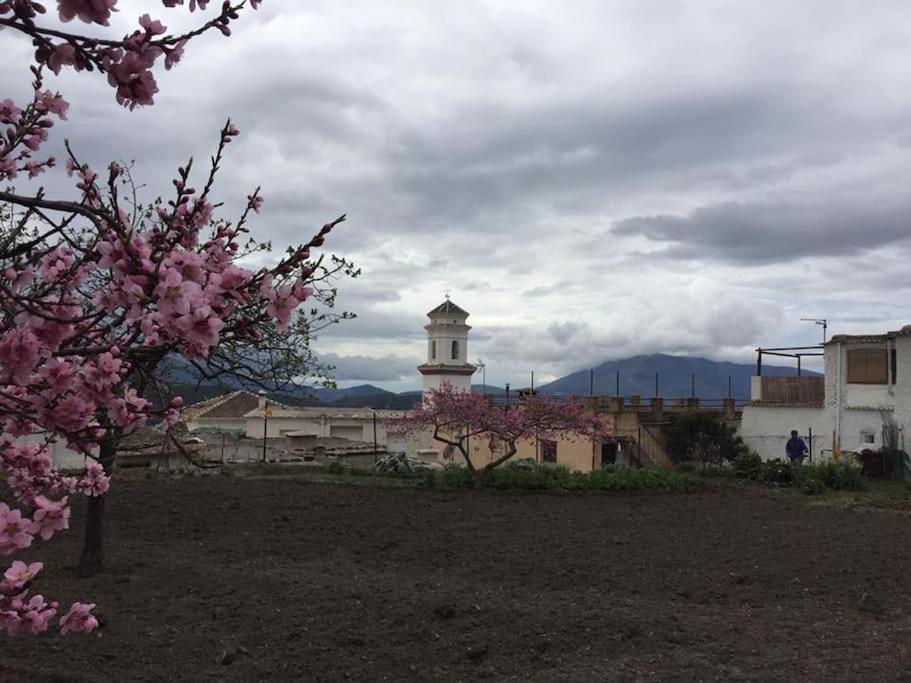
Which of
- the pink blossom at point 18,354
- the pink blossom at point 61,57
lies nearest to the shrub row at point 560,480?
the pink blossom at point 18,354

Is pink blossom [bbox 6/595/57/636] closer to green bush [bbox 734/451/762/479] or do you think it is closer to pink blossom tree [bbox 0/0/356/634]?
pink blossom tree [bbox 0/0/356/634]

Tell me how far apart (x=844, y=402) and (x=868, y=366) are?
1107mm

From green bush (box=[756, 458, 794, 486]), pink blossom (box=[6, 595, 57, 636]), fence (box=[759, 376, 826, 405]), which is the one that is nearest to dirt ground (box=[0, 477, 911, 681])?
pink blossom (box=[6, 595, 57, 636])

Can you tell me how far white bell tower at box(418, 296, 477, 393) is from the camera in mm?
45250

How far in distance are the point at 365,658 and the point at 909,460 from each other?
56.4 feet

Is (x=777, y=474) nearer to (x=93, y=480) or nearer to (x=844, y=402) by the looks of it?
(x=844, y=402)

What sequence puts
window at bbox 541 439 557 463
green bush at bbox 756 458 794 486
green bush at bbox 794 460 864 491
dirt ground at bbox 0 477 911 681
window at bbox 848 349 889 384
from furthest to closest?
1. window at bbox 541 439 557 463
2. window at bbox 848 349 889 384
3. green bush at bbox 756 458 794 486
4. green bush at bbox 794 460 864 491
5. dirt ground at bbox 0 477 911 681

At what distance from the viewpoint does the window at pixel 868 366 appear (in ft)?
64.8

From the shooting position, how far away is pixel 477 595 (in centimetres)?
692

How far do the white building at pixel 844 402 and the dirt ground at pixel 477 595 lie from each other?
7819mm

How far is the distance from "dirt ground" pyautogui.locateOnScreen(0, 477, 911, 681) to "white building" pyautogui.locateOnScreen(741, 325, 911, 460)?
782 centimetres

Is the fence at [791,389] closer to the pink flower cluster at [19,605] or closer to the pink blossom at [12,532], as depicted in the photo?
the pink flower cluster at [19,605]

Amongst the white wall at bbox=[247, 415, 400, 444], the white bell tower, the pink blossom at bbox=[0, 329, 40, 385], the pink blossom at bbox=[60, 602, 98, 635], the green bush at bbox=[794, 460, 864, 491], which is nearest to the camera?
the pink blossom at bbox=[0, 329, 40, 385]

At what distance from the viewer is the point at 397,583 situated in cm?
746
